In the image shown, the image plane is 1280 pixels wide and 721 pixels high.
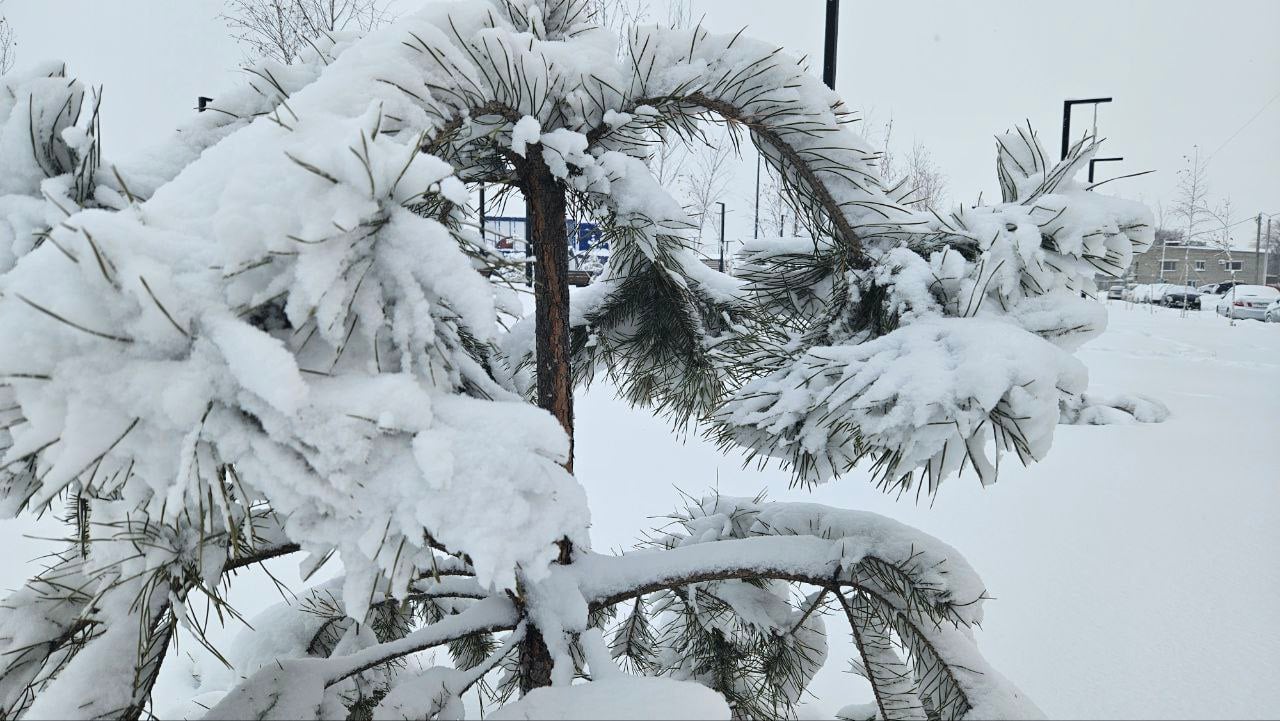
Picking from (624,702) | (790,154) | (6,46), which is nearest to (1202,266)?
(790,154)

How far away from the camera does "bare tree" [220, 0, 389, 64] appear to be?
7117 millimetres

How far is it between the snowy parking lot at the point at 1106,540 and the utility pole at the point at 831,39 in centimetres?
123

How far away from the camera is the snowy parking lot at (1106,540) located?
8.01 feet

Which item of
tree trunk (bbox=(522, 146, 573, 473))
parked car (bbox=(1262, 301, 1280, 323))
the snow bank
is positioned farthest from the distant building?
the snow bank

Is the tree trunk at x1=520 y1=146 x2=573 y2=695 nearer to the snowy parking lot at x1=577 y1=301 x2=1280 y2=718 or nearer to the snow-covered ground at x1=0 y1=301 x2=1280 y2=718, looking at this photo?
the snow-covered ground at x1=0 y1=301 x2=1280 y2=718

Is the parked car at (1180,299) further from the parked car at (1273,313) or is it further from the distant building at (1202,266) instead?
the distant building at (1202,266)

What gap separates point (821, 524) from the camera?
4.08ft

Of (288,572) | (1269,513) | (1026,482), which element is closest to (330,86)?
(288,572)

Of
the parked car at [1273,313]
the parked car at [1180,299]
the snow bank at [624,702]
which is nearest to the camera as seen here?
the snow bank at [624,702]

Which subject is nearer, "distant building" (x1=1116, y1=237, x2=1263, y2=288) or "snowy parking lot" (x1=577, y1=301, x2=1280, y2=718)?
"snowy parking lot" (x1=577, y1=301, x2=1280, y2=718)

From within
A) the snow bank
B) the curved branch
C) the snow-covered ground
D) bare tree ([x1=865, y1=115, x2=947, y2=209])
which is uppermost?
bare tree ([x1=865, y1=115, x2=947, y2=209])

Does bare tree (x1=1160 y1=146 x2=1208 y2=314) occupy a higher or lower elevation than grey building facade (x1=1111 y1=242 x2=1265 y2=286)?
higher

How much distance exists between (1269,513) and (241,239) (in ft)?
17.7

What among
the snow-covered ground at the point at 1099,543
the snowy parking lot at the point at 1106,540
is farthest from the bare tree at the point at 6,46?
the snowy parking lot at the point at 1106,540
